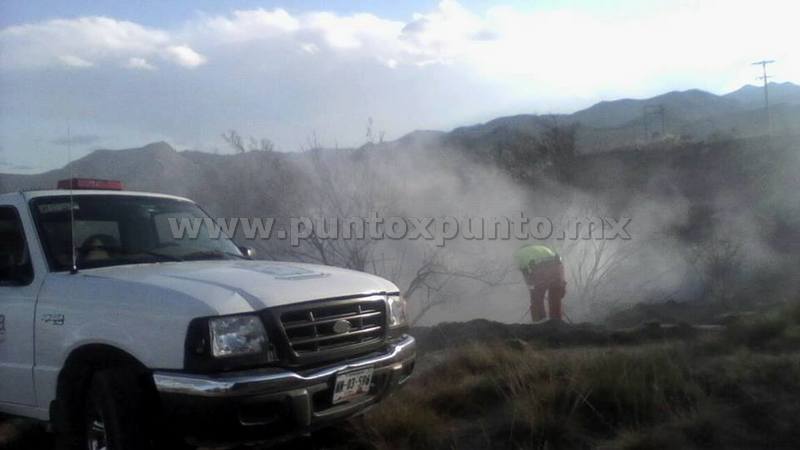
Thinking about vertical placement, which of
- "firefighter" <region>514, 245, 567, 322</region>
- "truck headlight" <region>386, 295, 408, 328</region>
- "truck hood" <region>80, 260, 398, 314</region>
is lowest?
"firefighter" <region>514, 245, 567, 322</region>

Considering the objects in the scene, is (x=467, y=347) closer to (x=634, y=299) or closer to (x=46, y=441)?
(x=46, y=441)

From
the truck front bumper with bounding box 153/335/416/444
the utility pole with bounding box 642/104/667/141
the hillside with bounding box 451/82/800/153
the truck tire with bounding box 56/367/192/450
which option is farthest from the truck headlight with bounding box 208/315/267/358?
the utility pole with bounding box 642/104/667/141

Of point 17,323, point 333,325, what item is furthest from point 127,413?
point 17,323

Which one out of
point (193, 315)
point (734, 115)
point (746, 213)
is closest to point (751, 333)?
point (193, 315)

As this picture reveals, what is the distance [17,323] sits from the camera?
507 cm

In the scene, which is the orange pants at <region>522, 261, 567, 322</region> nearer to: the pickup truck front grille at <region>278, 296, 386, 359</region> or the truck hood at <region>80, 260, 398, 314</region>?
the truck hood at <region>80, 260, 398, 314</region>

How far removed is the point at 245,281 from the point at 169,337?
60 centimetres

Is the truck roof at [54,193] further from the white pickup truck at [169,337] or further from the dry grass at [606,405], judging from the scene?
the dry grass at [606,405]

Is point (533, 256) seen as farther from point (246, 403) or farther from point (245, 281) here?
point (246, 403)

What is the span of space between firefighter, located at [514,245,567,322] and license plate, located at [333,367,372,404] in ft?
19.7

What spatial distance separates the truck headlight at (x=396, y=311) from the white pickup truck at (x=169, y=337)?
0.01 m

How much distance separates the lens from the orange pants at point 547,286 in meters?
10.4

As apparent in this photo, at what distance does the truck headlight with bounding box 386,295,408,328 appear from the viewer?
17.1ft

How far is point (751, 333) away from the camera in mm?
7379
